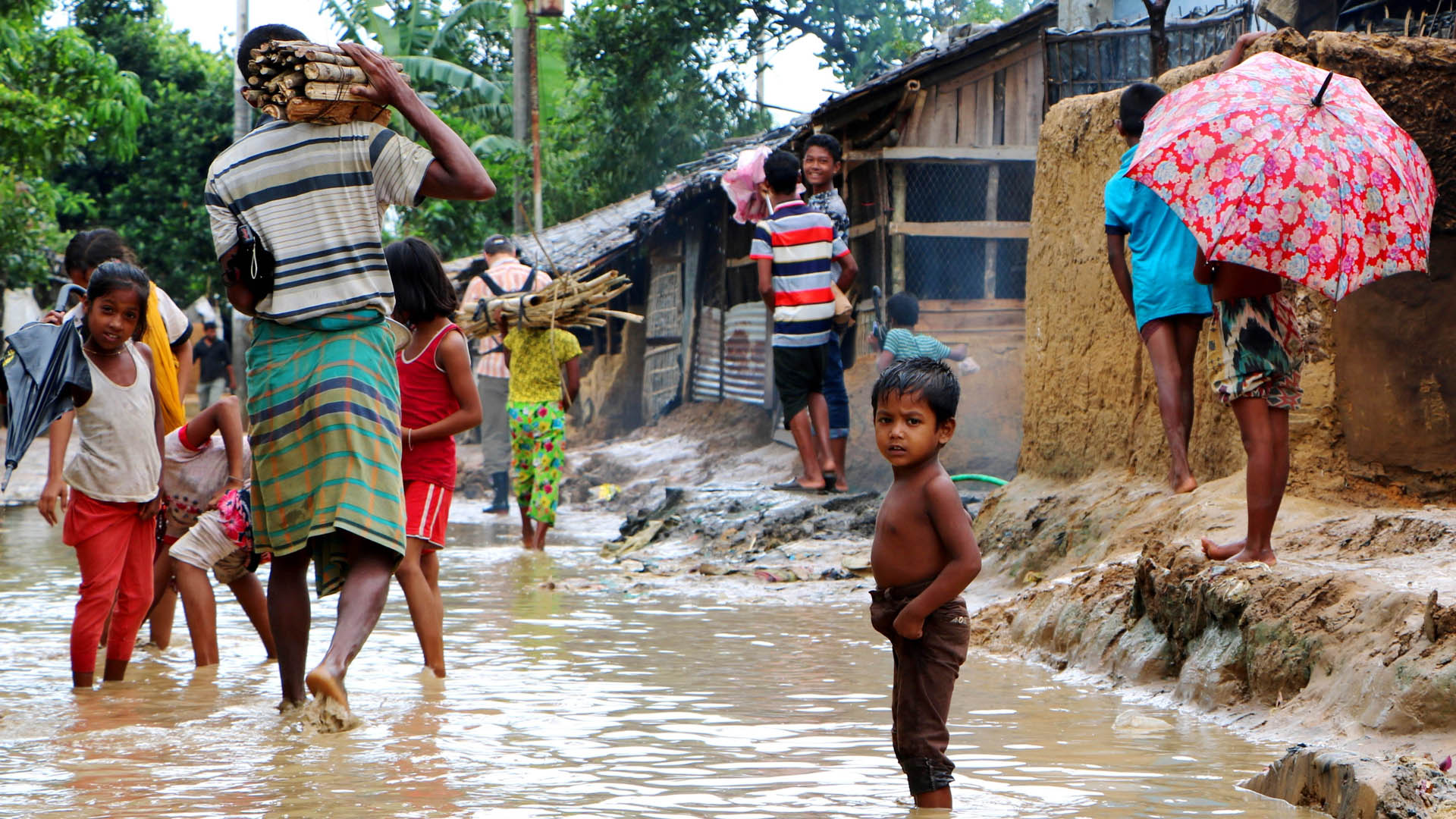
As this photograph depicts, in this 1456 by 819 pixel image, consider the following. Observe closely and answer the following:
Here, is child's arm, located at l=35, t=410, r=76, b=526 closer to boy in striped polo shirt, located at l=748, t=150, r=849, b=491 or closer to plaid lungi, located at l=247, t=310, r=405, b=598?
plaid lungi, located at l=247, t=310, r=405, b=598

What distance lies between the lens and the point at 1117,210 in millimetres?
5898

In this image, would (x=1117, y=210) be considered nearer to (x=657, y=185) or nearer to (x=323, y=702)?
(x=323, y=702)

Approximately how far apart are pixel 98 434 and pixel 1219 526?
381 cm

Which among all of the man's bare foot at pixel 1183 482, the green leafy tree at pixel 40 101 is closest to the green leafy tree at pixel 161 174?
the green leafy tree at pixel 40 101

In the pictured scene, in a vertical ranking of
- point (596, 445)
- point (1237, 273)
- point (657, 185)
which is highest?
point (657, 185)

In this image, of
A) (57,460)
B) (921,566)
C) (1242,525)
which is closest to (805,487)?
(1242,525)

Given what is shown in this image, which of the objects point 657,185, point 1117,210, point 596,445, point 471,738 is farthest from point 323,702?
point 657,185

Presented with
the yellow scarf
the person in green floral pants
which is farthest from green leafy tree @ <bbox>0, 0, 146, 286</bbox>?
the yellow scarf

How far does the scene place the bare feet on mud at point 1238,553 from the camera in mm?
4598

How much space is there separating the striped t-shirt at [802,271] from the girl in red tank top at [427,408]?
390cm

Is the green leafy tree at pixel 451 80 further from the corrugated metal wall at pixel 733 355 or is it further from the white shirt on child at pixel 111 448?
the white shirt on child at pixel 111 448

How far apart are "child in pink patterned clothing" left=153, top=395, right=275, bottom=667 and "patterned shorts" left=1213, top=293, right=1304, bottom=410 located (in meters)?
3.31

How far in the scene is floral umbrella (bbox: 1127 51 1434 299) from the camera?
4.45 m

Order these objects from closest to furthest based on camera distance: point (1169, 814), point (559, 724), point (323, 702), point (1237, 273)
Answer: point (1169, 814) < point (323, 702) < point (559, 724) < point (1237, 273)
